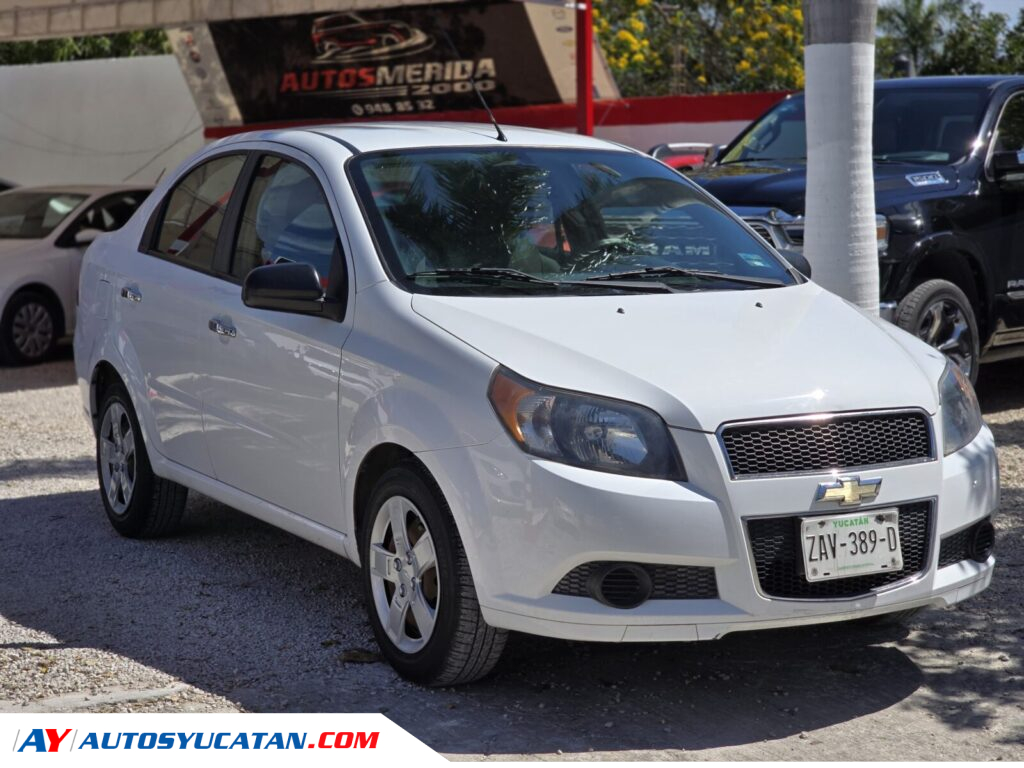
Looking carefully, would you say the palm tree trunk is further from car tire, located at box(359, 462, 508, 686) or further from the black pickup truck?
car tire, located at box(359, 462, 508, 686)

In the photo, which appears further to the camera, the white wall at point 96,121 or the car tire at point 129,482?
the white wall at point 96,121

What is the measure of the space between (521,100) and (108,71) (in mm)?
7451

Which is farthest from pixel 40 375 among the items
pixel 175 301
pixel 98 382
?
pixel 175 301

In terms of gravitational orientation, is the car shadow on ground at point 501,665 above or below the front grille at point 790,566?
below

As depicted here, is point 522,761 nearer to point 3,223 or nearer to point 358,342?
point 358,342

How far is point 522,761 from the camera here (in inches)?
159

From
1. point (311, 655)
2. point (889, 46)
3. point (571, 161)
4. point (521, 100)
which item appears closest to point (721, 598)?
point (311, 655)

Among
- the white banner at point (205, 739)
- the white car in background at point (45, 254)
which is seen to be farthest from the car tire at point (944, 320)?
the white car in background at point (45, 254)

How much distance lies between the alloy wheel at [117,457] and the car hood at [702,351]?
7.48ft

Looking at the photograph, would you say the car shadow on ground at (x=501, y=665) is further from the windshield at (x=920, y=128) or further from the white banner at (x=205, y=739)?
the windshield at (x=920, y=128)

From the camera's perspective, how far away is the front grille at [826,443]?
13.5 feet

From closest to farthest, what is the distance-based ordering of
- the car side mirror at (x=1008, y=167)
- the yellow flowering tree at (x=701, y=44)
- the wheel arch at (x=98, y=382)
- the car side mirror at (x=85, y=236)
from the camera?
1. the wheel arch at (x=98, y=382)
2. the car side mirror at (x=1008, y=167)
3. the car side mirror at (x=85, y=236)
4. the yellow flowering tree at (x=701, y=44)

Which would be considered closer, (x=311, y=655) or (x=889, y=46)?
(x=311, y=655)

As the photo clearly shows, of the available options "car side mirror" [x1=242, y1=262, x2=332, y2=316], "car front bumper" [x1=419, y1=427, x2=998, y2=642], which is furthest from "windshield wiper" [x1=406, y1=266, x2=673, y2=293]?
"car front bumper" [x1=419, y1=427, x2=998, y2=642]
